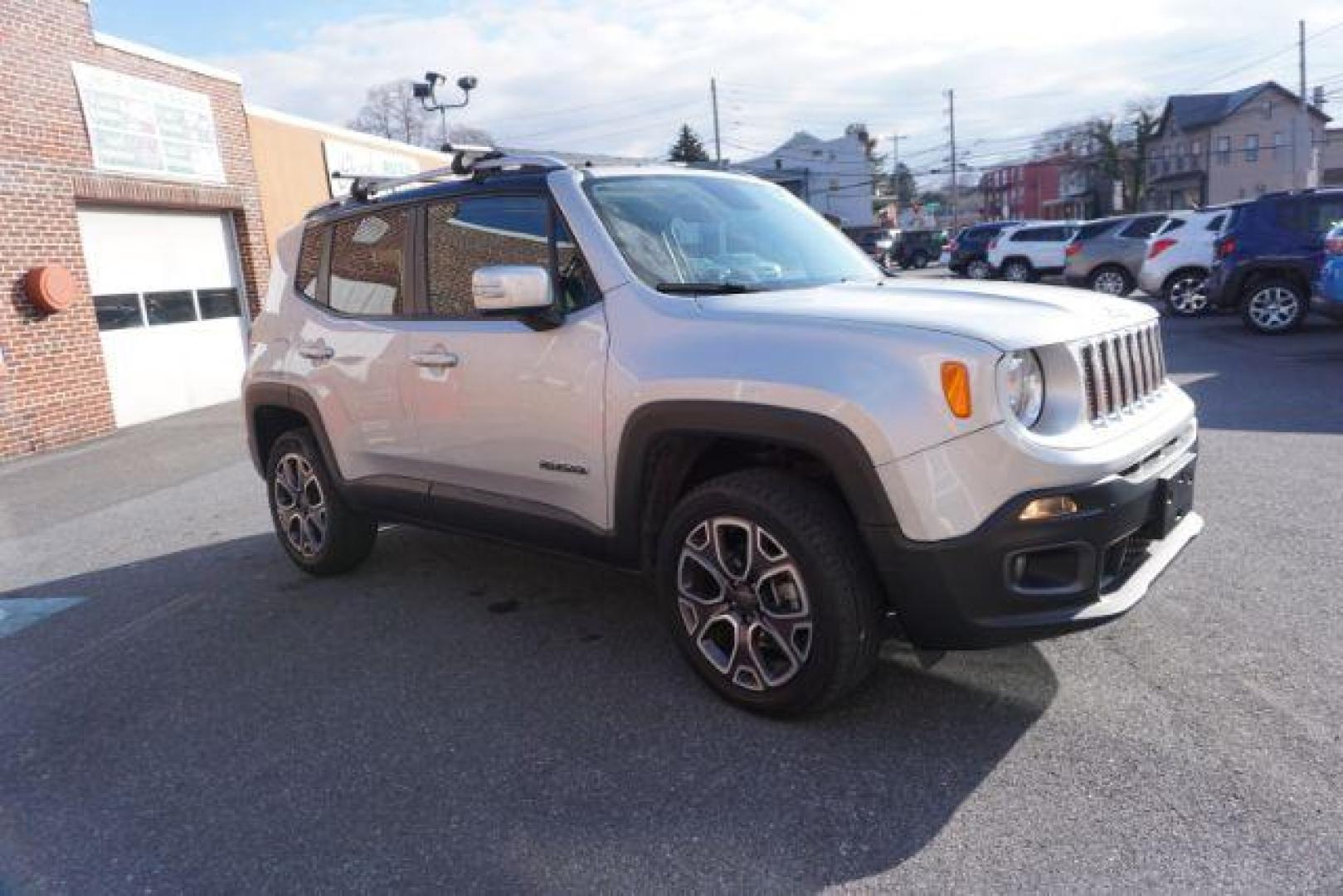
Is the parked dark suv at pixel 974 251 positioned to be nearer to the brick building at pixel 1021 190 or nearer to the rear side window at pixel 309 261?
the rear side window at pixel 309 261

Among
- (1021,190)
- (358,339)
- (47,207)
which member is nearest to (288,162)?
(47,207)

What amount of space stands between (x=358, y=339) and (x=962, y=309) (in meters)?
2.69

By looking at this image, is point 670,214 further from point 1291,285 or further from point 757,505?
point 1291,285

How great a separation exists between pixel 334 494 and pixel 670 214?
2.27m

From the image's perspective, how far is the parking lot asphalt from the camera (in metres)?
2.54

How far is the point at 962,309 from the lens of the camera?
9.96ft

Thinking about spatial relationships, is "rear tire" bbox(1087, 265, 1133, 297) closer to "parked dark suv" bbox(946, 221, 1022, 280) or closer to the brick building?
"parked dark suv" bbox(946, 221, 1022, 280)

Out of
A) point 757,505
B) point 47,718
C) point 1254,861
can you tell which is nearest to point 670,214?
point 757,505

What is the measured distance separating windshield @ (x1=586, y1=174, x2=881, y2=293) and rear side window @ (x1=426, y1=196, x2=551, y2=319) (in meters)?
0.27

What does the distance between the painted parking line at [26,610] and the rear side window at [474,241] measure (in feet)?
8.82

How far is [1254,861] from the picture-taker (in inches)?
93.7

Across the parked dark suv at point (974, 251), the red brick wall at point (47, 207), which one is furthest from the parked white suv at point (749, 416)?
the parked dark suv at point (974, 251)

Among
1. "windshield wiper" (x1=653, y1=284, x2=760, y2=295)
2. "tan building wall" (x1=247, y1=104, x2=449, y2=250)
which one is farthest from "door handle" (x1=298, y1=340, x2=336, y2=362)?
"tan building wall" (x1=247, y1=104, x2=449, y2=250)

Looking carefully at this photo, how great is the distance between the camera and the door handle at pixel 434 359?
3.91 metres
